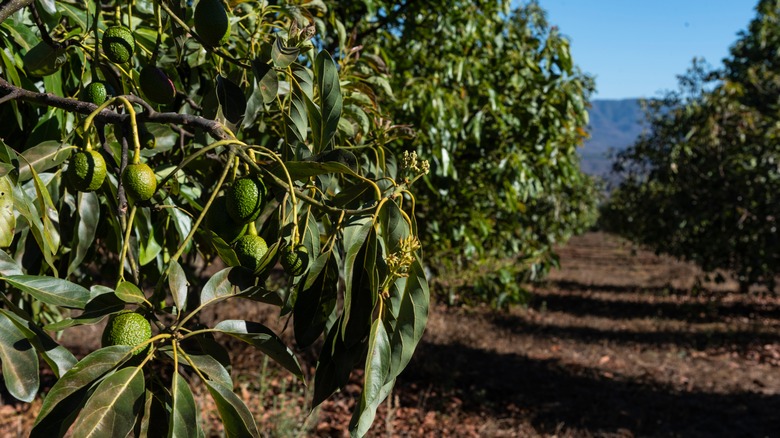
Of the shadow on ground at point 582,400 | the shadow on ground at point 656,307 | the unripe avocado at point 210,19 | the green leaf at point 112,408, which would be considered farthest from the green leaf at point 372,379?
the shadow on ground at point 656,307

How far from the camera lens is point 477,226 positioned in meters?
4.77

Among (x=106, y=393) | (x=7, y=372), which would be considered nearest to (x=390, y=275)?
(x=106, y=393)

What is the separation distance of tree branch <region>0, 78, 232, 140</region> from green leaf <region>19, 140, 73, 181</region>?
0.10 m

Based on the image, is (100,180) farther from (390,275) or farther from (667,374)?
(667,374)

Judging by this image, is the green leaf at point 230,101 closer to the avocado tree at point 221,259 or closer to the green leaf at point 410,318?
the avocado tree at point 221,259

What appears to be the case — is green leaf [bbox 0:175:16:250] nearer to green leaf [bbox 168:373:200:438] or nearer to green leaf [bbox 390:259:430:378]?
green leaf [bbox 168:373:200:438]

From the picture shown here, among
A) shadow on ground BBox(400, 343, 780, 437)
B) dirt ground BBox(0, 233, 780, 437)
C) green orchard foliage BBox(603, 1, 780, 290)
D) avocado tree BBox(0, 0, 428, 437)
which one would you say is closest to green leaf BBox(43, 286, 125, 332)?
avocado tree BBox(0, 0, 428, 437)

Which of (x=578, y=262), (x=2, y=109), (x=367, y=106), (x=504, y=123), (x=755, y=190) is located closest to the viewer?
(x=2, y=109)

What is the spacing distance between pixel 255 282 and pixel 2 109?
77 cm

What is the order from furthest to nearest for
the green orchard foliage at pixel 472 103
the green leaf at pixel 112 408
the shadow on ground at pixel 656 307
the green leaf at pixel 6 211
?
the shadow on ground at pixel 656 307, the green orchard foliage at pixel 472 103, the green leaf at pixel 6 211, the green leaf at pixel 112 408

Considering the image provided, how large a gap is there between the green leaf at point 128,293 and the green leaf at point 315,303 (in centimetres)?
21

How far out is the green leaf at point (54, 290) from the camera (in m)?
0.75

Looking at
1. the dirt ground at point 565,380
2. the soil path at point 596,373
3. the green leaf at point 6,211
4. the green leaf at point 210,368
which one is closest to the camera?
the green leaf at point 210,368

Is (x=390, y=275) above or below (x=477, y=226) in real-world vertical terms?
above
